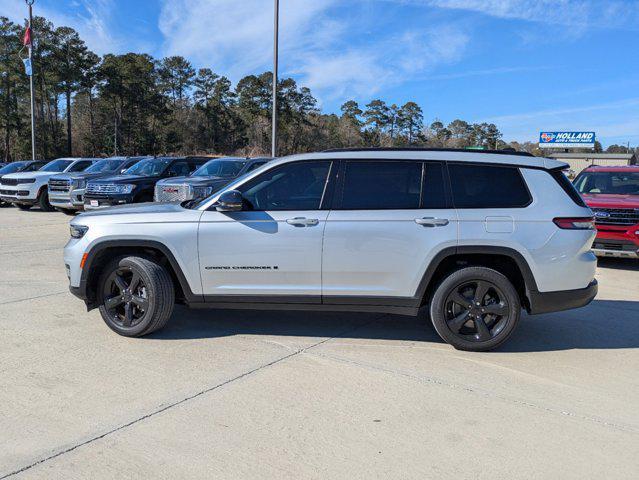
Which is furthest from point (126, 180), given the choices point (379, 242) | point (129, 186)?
point (379, 242)

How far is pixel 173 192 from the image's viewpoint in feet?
41.1

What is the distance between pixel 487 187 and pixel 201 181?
9010mm

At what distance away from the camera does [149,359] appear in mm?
4668

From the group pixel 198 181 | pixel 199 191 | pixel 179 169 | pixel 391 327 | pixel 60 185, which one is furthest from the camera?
pixel 60 185

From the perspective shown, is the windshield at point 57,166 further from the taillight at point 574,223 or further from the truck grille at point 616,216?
the taillight at point 574,223

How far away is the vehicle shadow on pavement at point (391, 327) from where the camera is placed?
5.34 meters

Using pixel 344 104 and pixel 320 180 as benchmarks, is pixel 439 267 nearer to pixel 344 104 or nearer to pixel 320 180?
pixel 320 180

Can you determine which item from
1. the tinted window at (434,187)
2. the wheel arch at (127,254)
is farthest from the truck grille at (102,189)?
the tinted window at (434,187)

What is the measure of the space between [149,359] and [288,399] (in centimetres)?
149

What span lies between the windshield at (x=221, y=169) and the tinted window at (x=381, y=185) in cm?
919

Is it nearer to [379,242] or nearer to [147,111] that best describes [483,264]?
[379,242]

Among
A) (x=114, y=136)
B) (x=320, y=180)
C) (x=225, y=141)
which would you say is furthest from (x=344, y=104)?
(x=320, y=180)

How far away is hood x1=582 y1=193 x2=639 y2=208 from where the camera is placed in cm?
924

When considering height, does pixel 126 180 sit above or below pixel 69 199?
above
